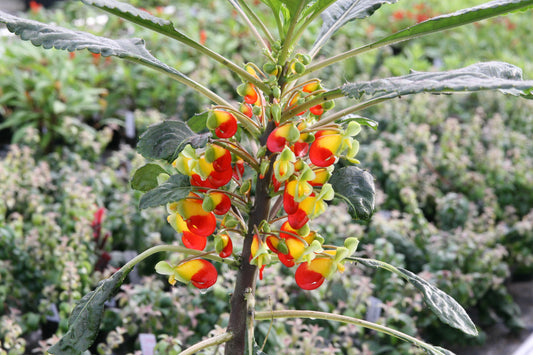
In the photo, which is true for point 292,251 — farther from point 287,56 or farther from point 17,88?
point 17,88

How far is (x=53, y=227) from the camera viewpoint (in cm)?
179

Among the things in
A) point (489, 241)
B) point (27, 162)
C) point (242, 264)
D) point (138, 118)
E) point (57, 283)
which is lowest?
point (57, 283)

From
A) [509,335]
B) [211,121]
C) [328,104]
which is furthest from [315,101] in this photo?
[509,335]

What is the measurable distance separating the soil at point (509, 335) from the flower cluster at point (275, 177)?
1467 mm

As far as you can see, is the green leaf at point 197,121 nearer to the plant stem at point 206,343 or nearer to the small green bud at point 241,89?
the small green bud at point 241,89

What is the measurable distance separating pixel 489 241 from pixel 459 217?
0.23 m

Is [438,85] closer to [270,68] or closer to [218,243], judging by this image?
[270,68]

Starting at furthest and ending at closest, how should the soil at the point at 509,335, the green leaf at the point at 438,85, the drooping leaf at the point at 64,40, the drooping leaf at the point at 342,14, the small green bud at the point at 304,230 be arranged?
1. the soil at the point at 509,335
2. the drooping leaf at the point at 342,14
3. the small green bud at the point at 304,230
4. the drooping leaf at the point at 64,40
5. the green leaf at the point at 438,85

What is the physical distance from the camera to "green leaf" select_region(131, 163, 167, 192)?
38.5 inches

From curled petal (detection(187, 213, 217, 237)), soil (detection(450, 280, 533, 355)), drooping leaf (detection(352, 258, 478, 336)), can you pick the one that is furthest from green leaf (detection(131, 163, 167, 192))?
soil (detection(450, 280, 533, 355))

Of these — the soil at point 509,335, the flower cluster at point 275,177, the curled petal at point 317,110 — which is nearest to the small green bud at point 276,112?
the flower cluster at point 275,177

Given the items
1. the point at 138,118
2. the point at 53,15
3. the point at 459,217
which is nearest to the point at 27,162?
the point at 138,118

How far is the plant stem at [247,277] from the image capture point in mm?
874

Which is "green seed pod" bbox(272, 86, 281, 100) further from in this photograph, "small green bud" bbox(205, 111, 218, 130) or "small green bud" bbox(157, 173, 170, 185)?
"small green bud" bbox(157, 173, 170, 185)
